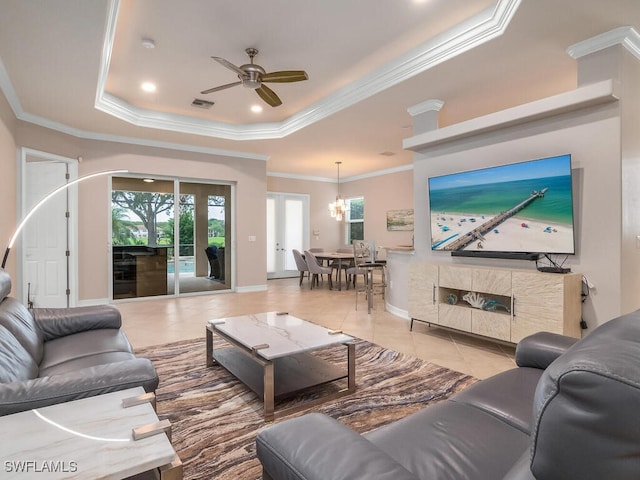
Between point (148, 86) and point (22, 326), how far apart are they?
3.58m

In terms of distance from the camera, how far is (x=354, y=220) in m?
10.4

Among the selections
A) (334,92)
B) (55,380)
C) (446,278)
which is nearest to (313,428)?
(55,380)

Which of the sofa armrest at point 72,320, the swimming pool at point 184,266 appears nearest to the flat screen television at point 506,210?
the sofa armrest at point 72,320

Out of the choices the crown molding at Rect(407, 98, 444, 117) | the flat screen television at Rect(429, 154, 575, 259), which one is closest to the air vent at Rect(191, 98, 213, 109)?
the crown molding at Rect(407, 98, 444, 117)

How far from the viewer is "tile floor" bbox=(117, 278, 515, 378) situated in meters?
3.56

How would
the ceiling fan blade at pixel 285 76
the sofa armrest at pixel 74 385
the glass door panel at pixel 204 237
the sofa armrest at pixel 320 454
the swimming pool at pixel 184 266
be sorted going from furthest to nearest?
the glass door panel at pixel 204 237 < the swimming pool at pixel 184 266 < the ceiling fan blade at pixel 285 76 < the sofa armrest at pixel 74 385 < the sofa armrest at pixel 320 454

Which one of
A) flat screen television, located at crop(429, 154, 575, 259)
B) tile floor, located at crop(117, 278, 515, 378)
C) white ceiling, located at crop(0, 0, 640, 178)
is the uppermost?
white ceiling, located at crop(0, 0, 640, 178)

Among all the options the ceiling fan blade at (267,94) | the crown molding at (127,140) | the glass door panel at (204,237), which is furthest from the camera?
the glass door panel at (204,237)

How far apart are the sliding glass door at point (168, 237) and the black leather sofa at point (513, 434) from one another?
6.18m

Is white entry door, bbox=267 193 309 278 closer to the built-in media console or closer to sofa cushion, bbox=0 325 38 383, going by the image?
the built-in media console

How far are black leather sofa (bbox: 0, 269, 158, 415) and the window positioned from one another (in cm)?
787

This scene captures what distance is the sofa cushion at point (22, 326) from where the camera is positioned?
6.86ft

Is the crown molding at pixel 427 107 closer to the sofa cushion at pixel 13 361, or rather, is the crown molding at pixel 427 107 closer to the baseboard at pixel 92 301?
the sofa cushion at pixel 13 361

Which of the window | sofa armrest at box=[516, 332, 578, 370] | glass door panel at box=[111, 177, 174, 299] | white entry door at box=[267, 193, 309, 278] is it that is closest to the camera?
sofa armrest at box=[516, 332, 578, 370]
